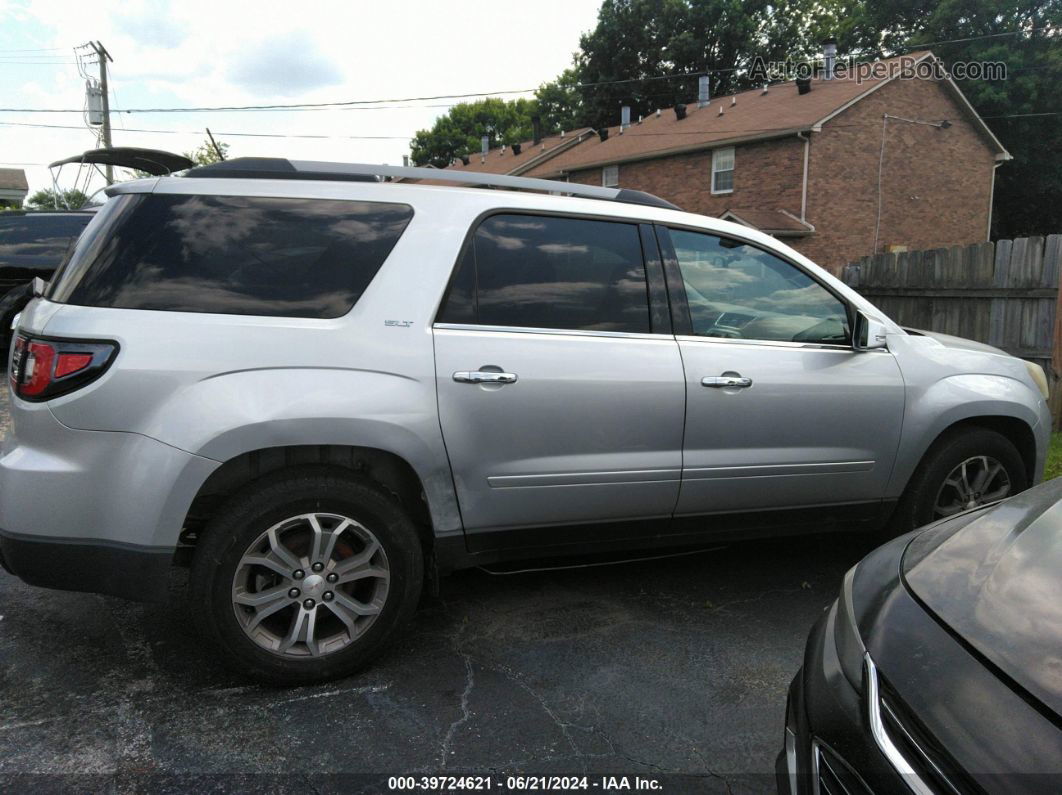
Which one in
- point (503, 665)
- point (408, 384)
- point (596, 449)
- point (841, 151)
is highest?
point (841, 151)

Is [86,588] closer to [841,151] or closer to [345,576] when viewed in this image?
[345,576]

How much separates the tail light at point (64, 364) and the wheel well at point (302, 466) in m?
0.51

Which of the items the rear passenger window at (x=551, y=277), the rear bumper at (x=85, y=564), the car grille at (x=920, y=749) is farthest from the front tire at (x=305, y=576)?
the car grille at (x=920, y=749)

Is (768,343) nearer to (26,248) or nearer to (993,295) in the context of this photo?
(993,295)

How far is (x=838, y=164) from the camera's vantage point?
23.6m

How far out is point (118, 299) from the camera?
8.99ft

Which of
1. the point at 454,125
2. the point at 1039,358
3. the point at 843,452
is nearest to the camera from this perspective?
the point at 843,452

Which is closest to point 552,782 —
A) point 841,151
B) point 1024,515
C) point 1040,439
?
point 1024,515

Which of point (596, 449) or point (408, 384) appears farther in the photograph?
point (596, 449)

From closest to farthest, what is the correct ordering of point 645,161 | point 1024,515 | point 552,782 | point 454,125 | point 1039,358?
point 1024,515, point 552,782, point 1039,358, point 645,161, point 454,125

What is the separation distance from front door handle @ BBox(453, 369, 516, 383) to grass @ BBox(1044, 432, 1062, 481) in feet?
14.3

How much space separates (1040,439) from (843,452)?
125cm

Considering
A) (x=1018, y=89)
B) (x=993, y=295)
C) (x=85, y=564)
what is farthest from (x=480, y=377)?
(x=1018, y=89)

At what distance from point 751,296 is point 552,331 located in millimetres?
1041
